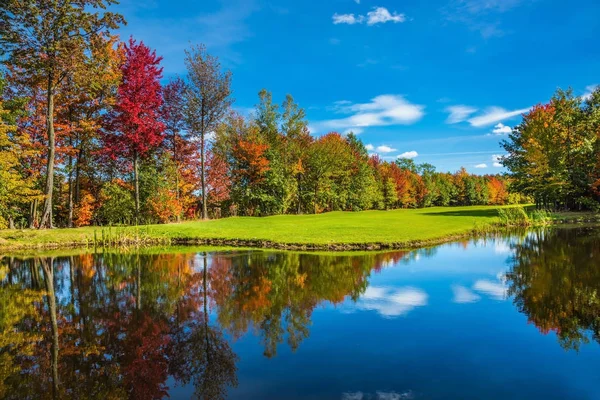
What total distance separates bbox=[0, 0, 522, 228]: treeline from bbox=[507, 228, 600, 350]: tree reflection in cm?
2652

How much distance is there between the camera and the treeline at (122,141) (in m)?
24.2

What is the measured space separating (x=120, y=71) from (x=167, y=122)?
31.6ft

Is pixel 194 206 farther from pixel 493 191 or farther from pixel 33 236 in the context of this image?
pixel 493 191

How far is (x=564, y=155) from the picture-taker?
4084cm

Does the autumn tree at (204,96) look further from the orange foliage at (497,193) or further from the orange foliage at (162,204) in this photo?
the orange foliage at (497,193)

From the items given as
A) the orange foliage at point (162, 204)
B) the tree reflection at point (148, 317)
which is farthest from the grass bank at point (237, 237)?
the orange foliage at point (162, 204)

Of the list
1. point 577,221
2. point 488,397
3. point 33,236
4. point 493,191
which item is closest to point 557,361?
point 488,397

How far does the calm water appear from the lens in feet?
19.8

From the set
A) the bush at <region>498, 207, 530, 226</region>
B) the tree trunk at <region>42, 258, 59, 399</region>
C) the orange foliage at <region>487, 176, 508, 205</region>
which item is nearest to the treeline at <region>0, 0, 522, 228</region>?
the tree trunk at <region>42, 258, 59, 399</region>

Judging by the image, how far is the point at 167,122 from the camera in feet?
124

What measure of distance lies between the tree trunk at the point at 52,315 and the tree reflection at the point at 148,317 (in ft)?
0.07

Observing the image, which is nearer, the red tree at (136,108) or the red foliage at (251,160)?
the red tree at (136,108)

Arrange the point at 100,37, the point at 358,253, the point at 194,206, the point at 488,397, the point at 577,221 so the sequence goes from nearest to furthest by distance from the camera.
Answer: the point at 488,397
the point at 358,253
the point at 100,37
the point at 577,221
the point at 194,206

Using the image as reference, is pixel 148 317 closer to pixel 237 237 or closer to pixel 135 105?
pixel 237 237
